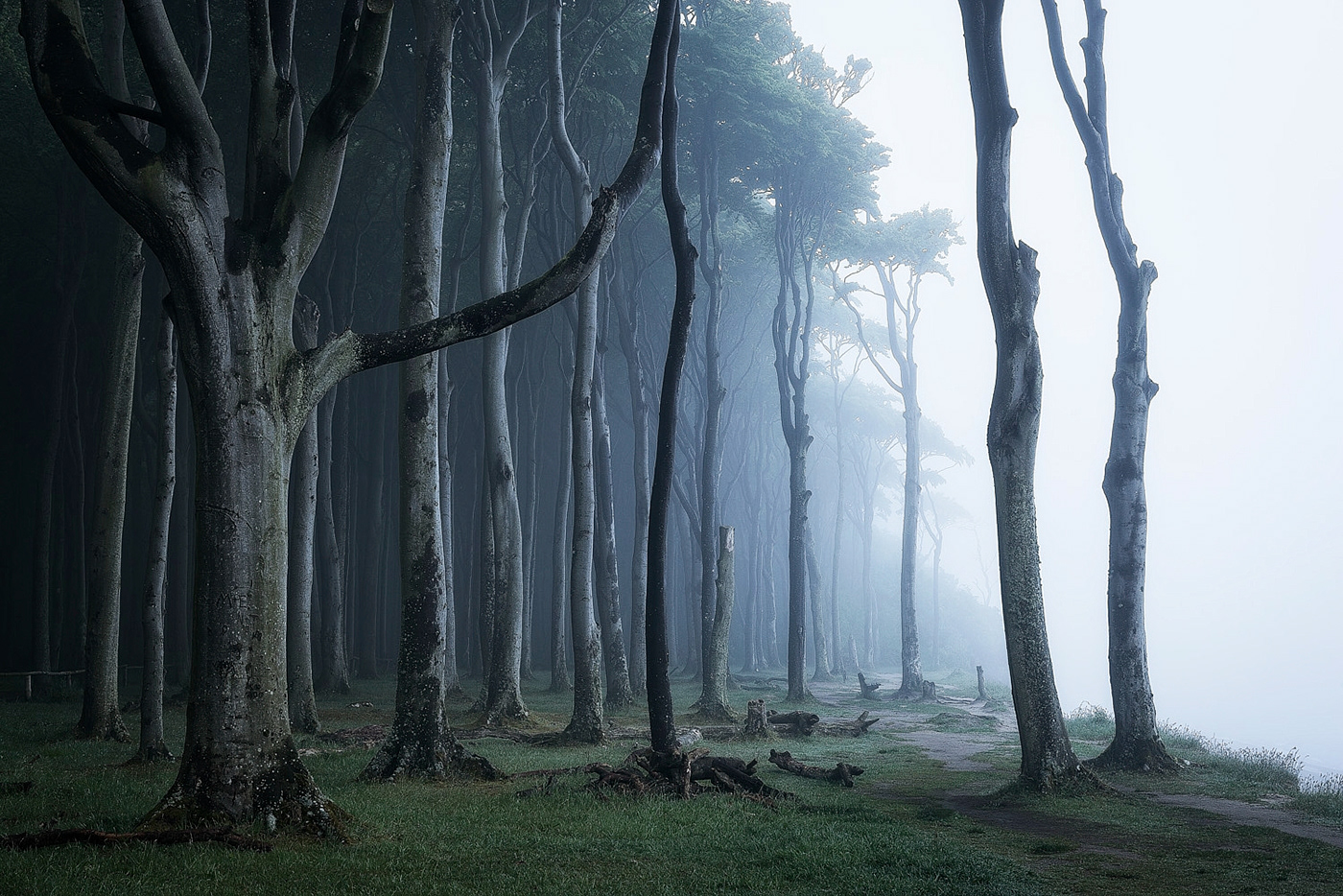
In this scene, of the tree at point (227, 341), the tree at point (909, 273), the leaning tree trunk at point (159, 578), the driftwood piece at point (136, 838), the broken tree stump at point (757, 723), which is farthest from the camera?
the tree at point (909, 273)

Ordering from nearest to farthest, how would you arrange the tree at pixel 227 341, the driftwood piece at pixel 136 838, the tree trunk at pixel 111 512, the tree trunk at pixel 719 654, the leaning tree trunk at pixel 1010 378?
the driftwood piece at pixel 136 838 < the tree at pixel 227 341 < the leaning tree trunk at pixel 1010 378 < the tree trunk at pixel 111 512 < the tree trunk at pixel 719 654

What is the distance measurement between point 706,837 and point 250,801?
294cm

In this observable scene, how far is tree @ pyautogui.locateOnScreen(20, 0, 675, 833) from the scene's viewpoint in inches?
230

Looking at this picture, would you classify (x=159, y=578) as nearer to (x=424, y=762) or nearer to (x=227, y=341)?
(x=424, y=762)

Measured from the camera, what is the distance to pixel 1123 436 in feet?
40.2

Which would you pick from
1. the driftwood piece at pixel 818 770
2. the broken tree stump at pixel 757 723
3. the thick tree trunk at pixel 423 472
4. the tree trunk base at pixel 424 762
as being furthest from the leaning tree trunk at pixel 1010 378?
the thick tree trunk at pixel 423 472

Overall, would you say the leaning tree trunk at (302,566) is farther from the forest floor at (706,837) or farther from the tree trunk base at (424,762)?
the tree trunk base at (424,762)

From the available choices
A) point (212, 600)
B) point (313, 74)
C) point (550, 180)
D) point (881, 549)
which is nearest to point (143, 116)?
point (212, 600)

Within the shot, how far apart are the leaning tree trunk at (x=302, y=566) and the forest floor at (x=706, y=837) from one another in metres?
1.36

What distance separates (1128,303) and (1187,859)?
8.17m

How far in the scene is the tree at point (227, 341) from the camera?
19.2ft

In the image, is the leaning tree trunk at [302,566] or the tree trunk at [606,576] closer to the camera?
the leaning tree trunk at [302,566]

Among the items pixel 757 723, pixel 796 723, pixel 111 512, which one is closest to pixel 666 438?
pixel 757 723

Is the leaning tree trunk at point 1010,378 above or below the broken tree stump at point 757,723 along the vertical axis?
above
